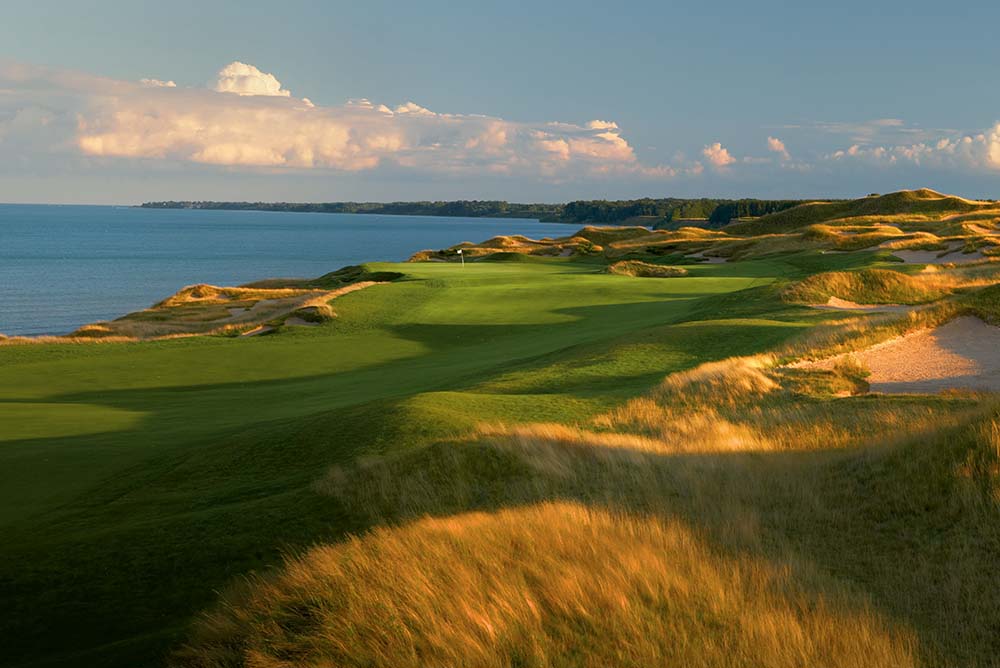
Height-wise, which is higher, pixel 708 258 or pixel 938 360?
pixel 708 258

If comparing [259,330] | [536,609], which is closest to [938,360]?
[536,609]

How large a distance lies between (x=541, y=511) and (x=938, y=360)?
572 inches

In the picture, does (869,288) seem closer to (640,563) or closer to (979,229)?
(640,563)

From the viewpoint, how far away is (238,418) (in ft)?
54.4

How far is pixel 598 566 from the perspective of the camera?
19.1 feet

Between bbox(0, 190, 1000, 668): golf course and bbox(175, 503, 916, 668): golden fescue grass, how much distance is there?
21 mm

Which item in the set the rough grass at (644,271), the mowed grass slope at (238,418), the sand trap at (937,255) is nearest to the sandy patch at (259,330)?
the mowed grass slope at (238,418)

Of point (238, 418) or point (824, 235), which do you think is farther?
point (824, 235)

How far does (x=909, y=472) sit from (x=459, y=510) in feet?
15.7

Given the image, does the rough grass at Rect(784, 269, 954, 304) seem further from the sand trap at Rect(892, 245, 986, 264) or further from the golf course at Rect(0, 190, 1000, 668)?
the sand trap at Rect(892, 245, 986, 264)

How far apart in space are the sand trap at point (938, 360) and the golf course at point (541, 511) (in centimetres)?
11

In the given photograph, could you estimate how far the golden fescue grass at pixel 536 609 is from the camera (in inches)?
192

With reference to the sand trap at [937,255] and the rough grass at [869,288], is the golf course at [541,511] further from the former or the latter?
the sand trap at [937,255]

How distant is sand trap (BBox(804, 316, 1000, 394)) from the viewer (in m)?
16.1
